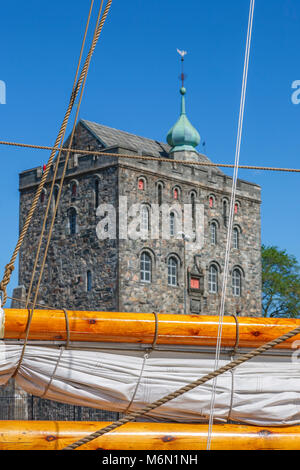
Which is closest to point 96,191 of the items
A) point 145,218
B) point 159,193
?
point 145,218

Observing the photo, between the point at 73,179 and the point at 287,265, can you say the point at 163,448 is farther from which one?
the point at 287,265

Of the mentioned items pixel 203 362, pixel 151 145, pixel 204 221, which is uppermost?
pixel 151 145

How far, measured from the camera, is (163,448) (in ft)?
14.2

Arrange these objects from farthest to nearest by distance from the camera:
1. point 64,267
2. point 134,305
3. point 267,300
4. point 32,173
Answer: point 267,300, point 32,173, point 64,267, point 134,305

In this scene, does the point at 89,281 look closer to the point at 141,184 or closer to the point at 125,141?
the point at 141,184

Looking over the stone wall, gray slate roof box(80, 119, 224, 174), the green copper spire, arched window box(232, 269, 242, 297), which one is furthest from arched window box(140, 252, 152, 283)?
the green copper spire

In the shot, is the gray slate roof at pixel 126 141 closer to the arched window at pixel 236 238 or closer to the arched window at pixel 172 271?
the arched window at pixel 236 238

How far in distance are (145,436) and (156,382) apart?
1.33ft

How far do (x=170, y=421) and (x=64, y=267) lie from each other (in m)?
29.8

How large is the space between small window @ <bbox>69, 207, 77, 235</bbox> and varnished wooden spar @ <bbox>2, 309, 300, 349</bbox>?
29.5 m

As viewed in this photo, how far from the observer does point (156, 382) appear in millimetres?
4672

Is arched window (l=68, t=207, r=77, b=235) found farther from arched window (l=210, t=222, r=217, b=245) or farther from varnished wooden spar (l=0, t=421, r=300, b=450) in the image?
varnished wooden spar (l=0, t=421, r=300, b=450)

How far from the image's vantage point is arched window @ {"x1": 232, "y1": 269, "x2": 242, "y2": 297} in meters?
36.9
